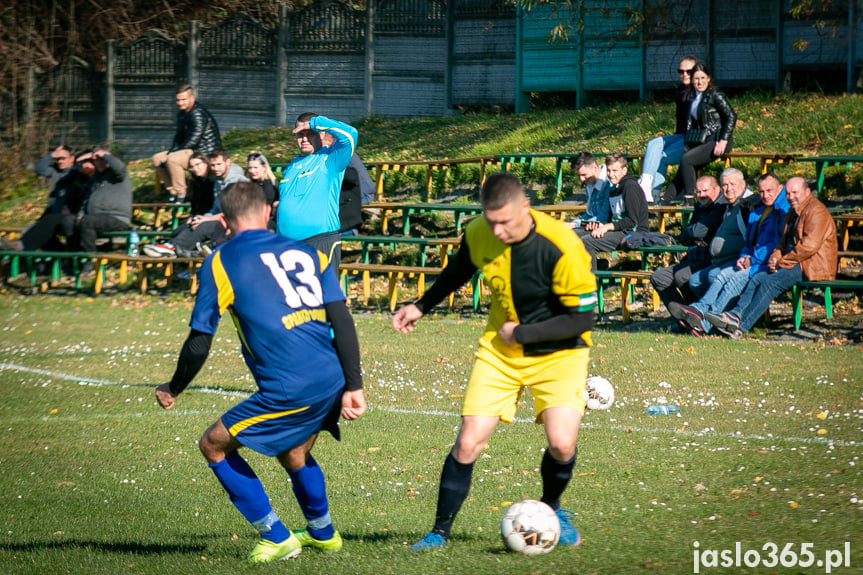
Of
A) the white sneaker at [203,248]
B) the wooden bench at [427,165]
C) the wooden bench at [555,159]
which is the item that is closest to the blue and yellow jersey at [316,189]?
the white sneaker at [203,248]

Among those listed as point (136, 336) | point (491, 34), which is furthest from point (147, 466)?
point (491, 34)

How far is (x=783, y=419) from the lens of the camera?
739 centimetres

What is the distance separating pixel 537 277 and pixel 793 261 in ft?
23.3

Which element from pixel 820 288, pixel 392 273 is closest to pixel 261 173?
pixel 392 273

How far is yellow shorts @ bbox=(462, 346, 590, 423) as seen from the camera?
15.4 feet

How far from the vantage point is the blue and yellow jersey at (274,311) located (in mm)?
4543

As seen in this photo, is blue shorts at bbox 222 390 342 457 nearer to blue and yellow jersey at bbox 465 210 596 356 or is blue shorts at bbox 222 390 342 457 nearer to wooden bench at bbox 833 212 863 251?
blue and yellow jersey at bbox 465 210 596 356

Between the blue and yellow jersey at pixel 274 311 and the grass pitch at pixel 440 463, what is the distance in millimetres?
900

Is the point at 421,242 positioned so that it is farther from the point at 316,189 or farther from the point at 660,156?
the point at 316,189

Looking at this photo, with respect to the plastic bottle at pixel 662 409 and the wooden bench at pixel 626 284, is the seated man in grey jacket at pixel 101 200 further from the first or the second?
the plastic bottle at pixel 662 409

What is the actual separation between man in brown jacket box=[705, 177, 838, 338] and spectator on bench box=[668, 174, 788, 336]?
10cm

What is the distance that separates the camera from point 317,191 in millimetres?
8883

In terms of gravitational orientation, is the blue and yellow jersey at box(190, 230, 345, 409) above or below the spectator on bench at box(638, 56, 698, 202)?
below

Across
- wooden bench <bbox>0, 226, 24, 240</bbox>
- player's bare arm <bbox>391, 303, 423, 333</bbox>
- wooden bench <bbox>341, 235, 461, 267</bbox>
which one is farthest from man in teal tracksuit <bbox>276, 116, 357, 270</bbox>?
wooden bench <bbox>0, 226, 24, 240</bbox>
